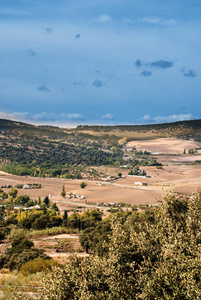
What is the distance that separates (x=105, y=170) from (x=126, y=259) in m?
174

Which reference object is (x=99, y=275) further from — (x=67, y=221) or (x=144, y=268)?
(x=67, y=221)

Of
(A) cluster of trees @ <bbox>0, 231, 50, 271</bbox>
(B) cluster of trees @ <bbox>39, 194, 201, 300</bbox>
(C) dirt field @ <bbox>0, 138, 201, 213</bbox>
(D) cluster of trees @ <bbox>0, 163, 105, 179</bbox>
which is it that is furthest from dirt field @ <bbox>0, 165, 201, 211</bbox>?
(B) cluster of trees @ <bbox>39, 194, 201, 300</bbox>

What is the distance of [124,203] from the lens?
110 m

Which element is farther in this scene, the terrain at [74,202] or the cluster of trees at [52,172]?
the cluster of trees at [52,172]

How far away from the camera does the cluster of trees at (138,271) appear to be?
14.1m

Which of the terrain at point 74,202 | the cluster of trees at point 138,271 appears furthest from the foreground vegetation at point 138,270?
the terrain at point 74,202

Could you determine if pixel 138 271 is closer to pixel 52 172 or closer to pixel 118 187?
pixel 118 187

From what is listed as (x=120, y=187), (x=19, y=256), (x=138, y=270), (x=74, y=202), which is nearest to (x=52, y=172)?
(x=120, y=187)

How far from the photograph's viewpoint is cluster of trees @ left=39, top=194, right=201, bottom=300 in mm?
14102

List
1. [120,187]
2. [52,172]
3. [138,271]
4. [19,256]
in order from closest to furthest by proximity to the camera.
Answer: [138,271]
[19,256]
[120,187]
[52,172]

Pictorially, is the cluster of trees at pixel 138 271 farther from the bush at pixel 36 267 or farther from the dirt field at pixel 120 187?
the dirt field at pixel 120 187

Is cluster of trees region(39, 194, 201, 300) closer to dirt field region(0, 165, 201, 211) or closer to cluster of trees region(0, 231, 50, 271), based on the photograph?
cluster of trees region(0, 231, 50, 271)

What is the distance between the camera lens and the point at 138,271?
606 inches

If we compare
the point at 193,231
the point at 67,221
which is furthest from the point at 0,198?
the point at 193,231
